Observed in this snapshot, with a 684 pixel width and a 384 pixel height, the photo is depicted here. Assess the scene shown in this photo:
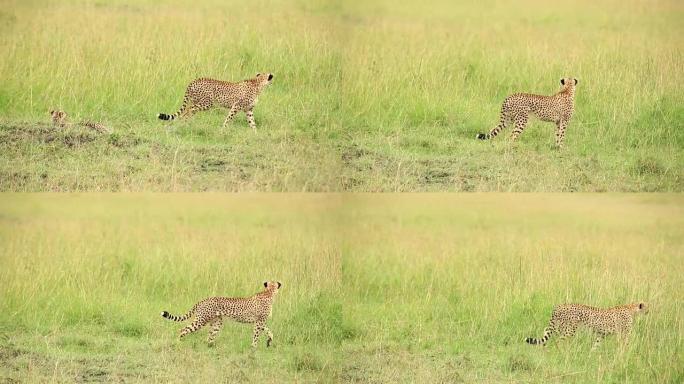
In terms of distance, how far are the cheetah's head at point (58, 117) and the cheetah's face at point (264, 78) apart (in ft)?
2.57

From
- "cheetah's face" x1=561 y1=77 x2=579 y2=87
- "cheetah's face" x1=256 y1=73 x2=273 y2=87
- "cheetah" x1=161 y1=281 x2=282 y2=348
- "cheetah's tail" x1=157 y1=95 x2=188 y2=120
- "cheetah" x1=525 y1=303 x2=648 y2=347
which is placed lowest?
"cheetah" x1=161 y1=281 x2=282 y2=348

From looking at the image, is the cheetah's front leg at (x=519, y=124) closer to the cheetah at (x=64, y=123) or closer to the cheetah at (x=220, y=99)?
the cheetah at (x=220, y=99)

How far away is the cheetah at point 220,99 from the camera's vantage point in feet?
15.0

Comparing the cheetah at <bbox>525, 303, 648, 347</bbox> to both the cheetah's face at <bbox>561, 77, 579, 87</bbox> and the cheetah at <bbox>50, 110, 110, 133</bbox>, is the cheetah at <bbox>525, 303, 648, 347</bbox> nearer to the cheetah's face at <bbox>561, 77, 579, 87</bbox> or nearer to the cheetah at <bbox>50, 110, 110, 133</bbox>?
the cheetah's face at <bbox>561, 77, 579, 87</bbox>

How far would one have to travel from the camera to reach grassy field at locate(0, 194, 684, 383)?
4.48 m

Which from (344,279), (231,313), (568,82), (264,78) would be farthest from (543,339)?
(264,78)

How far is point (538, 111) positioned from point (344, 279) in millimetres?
1022

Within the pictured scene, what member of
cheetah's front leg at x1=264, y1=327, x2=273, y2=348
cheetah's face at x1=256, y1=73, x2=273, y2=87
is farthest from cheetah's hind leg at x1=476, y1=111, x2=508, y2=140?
cheetah's front leg at x1=264, y1=327, x2=273, y2=348

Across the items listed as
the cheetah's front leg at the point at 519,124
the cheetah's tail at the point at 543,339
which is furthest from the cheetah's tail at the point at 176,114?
the cheetah's tail at the point at 543,339

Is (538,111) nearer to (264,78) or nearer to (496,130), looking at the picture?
(496,130)

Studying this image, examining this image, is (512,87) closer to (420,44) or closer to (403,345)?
(420,44)

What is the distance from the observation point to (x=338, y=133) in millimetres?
4543

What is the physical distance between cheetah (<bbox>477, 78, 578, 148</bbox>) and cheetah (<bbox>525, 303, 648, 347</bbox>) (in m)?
0.66

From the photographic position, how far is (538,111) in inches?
180
